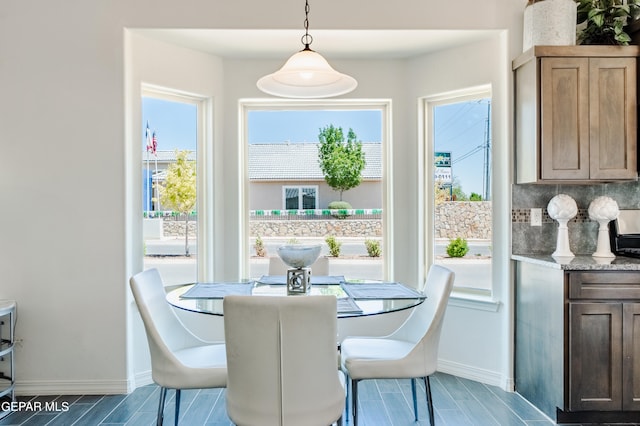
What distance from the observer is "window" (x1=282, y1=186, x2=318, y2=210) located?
3732mm

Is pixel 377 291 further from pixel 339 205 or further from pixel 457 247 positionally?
pixel 339 205

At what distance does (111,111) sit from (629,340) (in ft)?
11.6

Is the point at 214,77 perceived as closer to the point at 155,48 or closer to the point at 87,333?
the point at 155,48

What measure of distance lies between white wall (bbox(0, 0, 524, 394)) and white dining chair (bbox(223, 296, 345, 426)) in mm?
1669

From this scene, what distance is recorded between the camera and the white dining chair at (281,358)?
5.25ft

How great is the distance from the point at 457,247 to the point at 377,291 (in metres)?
1.32

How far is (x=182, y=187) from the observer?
11.5ft

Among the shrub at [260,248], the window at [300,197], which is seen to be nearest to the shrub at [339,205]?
the window at [300,197]

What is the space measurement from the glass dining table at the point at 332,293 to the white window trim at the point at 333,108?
0.96 meters

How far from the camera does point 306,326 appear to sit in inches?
63.6

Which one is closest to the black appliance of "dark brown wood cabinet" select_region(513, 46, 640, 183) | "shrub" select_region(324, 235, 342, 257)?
"dark brown wood cabinet" select_region(513, 46, 640, 183)

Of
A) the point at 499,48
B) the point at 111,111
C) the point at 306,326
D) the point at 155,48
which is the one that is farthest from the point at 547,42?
the point at 111,111

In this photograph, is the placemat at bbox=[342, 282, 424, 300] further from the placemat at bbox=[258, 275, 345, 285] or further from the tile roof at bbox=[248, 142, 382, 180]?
the tile roof at bbox=[248, 142, 382, 180]

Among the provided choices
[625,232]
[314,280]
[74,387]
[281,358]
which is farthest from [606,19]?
[74,387]
